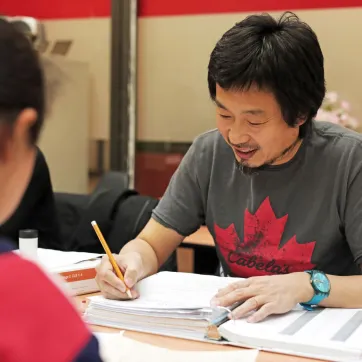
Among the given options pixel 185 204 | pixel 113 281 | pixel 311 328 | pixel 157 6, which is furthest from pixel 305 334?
pixel 157 6

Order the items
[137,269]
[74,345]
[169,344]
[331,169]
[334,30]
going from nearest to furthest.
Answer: [74,345] → [169,344] → [137,269] → [331,169] → [334,30]

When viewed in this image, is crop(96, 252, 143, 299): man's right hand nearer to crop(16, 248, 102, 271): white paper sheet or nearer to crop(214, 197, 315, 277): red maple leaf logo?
crop(16, 248, 102, 271): white paper sheet

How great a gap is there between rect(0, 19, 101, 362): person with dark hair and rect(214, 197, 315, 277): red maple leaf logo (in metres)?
1.00

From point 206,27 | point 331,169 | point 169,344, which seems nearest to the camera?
point 169,344

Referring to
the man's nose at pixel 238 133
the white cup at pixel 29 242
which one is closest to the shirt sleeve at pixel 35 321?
the man's nose at pixel 238 133

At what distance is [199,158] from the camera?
1.77 meters

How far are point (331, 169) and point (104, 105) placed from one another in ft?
7.97

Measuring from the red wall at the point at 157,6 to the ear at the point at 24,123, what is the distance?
8.67 feet

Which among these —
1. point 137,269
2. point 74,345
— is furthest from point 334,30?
point 74,345

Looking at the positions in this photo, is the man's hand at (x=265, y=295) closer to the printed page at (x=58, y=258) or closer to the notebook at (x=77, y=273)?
the notebook at (x=77, y=273)

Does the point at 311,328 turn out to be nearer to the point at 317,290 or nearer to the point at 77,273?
the point at 317,290

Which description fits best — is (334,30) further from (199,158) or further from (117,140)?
(199,158)

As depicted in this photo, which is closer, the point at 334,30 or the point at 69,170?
the point at 334,30

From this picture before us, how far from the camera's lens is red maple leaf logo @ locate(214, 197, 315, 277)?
161 cm
